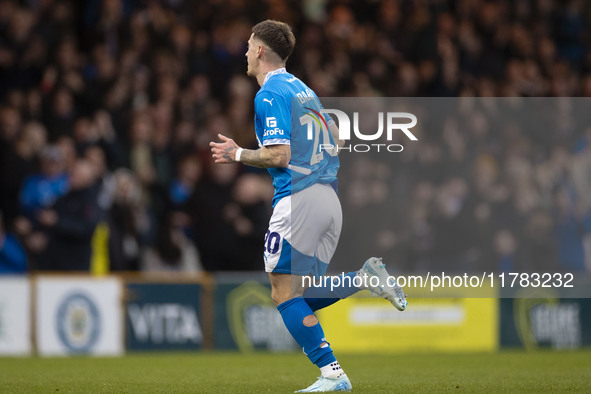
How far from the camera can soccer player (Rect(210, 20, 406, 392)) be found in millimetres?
6184

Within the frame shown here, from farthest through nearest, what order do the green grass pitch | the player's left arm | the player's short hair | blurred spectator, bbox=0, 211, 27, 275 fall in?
blurred spectator, bbox=0, 211, 27, 275 → the green grass pitch → the player's short hair → the player's left arm

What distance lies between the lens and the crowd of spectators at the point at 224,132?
39.5ft

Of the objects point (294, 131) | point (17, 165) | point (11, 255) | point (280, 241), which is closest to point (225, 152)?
point (294, 131)

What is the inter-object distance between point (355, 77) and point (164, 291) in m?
4.37

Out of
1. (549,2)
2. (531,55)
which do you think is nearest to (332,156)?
(531,55)

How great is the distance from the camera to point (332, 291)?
21.2 ft

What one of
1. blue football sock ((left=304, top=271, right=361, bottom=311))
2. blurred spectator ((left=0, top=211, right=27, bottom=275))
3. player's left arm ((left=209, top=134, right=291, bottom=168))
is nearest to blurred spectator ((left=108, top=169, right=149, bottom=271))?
blurred spectator ((left=0, top=211, right=27, bottom=275))

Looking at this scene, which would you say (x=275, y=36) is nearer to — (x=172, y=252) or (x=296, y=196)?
(x=296, y=196)

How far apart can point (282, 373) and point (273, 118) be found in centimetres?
296

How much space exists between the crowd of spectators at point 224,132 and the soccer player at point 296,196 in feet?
16.8

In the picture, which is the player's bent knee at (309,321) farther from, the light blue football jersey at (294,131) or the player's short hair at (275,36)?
the player's short hair at (275,36)

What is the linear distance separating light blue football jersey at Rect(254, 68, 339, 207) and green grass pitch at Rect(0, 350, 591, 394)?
140cm

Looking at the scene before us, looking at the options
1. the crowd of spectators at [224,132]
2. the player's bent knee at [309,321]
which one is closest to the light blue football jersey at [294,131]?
the player's bent knee at [309,321]

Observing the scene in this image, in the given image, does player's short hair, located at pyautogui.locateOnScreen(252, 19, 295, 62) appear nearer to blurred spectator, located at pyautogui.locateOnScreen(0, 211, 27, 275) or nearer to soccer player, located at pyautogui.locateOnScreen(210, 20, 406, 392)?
soccer player, located at pyautogui.locateOnScreen(210, 20, 406, 392)
